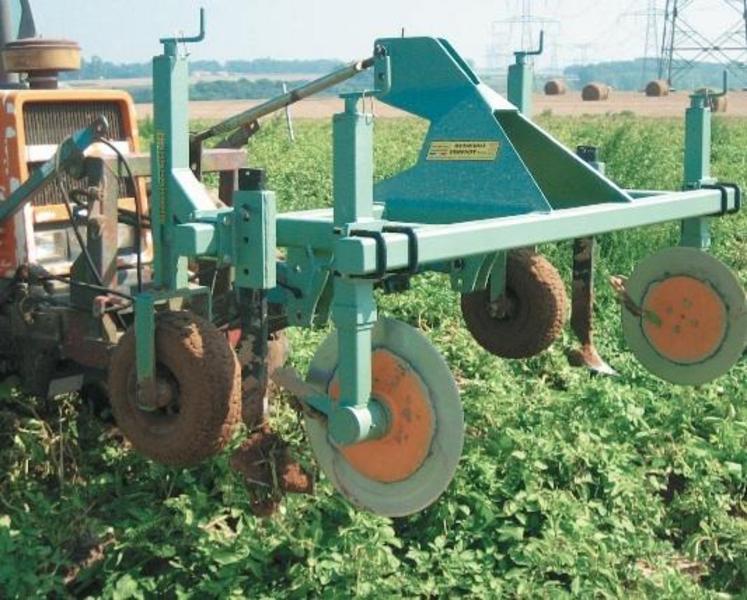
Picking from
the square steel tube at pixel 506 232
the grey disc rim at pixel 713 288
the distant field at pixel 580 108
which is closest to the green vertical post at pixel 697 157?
the grey disc rim at pixel 713 288

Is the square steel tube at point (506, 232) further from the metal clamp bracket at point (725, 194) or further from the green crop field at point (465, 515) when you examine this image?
the green crop field at point (465, 515)

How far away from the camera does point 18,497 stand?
4.45m

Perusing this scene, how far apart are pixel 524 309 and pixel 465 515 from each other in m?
1.14

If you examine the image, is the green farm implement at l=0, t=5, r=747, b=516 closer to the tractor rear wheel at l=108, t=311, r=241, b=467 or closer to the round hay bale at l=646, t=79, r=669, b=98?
the tractor rear wheel at l=108, t=311, r=241, b=467

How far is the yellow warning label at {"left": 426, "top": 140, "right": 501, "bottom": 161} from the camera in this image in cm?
411

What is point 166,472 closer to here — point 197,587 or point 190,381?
point 197,587

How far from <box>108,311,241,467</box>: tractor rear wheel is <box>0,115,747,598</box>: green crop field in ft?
1.66

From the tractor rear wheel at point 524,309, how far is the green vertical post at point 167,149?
5.61 feet

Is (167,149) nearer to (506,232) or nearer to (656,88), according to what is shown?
(506,232)

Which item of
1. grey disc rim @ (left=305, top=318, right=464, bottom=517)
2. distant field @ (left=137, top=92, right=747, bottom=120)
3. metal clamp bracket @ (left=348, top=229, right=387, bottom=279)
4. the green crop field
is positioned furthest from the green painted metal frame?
distant field @ (left=137, top=92, right=747, bottom=120)

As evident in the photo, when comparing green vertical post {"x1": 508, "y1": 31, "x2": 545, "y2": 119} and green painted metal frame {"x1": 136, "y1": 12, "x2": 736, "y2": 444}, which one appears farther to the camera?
green vertical post {"x1": 508, "y1": 31, "x2": 545, "y2": 119}

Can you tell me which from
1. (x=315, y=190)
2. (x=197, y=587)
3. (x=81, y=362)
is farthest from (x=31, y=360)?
(x=315, y=190)

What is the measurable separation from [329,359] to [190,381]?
484mm

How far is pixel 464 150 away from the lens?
166 inches
